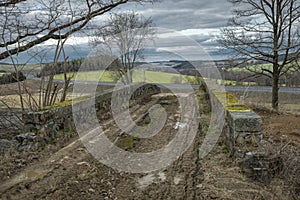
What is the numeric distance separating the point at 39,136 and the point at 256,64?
11.7 meters

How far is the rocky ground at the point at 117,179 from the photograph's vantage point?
4.40 meters

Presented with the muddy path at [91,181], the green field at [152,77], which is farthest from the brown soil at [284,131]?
the green field at [152,77]

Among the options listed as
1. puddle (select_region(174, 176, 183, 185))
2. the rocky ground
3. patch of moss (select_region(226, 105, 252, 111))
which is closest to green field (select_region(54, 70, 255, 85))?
patch of moss (select_region(226, 105, 252, 111))

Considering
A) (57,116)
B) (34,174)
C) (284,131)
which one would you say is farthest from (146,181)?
(284,131)

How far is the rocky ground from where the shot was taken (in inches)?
173

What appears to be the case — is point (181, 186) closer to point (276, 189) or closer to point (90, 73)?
point (276, 189)

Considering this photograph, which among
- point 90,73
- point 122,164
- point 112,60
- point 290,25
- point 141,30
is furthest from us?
point 141,30

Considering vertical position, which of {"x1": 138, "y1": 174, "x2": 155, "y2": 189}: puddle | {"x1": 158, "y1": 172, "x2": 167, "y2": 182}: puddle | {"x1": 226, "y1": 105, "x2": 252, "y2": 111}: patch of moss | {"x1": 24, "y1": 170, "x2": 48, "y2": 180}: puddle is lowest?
{"x1": 138, "y1": 174, "x2": 155, "y2": 189}: puddle

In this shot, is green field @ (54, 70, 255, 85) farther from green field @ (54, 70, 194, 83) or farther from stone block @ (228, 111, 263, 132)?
stone block @ (228, 111, 263, 132)

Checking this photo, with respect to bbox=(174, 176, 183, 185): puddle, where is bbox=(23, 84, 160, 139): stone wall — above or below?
above

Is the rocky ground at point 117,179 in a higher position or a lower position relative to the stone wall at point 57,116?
lower

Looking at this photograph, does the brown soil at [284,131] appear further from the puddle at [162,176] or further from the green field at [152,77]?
the green field at [152,77]

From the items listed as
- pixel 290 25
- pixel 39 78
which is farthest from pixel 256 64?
pixel 39 78

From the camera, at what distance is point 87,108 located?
375 inches
